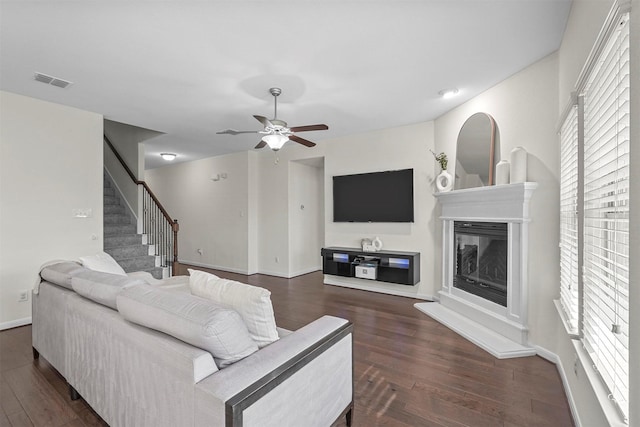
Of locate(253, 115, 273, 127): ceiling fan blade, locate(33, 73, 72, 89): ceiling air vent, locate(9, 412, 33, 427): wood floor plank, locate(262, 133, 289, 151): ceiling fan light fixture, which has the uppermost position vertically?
locate(33, 73, 72, 89): ceiling air vent

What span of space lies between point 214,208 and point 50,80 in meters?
4.05

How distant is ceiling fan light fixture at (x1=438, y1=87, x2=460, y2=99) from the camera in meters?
3.29

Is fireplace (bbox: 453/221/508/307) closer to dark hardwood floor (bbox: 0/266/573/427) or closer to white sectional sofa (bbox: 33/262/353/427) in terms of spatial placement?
dark hardwood floor (bbox: 0/266/573/427)

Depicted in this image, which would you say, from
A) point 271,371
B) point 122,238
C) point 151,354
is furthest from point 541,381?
point 122,238

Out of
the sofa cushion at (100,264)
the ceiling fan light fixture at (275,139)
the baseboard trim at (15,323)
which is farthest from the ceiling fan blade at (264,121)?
the baseboard trim at (15,323)

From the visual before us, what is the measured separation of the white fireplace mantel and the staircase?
176 inches

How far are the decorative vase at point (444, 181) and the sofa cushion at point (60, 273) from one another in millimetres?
3923

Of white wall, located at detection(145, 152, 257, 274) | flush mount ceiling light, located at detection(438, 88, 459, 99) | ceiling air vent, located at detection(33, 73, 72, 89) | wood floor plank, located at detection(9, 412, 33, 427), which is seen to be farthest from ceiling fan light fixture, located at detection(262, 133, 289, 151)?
white wall, located at detection(145, 152, 257, 274)

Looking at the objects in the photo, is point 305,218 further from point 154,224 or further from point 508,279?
point 508,279

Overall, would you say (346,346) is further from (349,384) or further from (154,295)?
(154,295)

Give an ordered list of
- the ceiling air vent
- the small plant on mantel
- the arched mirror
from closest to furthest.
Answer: the ceiling air vent → the arched mirror → the small plant on mantel

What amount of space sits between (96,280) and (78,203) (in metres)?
2.68

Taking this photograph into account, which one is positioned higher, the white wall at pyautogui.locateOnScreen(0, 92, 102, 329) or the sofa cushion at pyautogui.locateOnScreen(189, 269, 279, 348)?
the white wall at pyautogui.locateOnScreen(0, 92, 102, 329)

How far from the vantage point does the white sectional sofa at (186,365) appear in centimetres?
Result: 112
